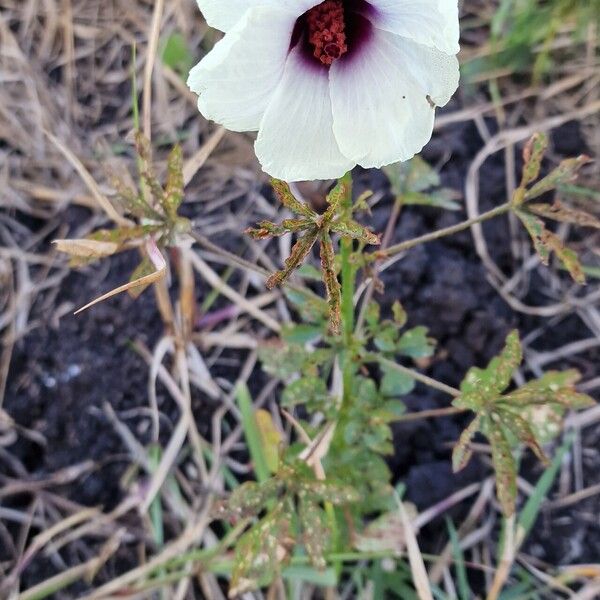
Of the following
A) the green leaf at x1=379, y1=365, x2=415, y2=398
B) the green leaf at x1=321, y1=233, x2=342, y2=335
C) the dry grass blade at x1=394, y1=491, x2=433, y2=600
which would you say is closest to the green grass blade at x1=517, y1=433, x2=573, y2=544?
the dry grass blade at x1=394, y1=491, x2=433, y2=600

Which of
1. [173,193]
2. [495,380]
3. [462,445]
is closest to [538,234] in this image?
[495,380]

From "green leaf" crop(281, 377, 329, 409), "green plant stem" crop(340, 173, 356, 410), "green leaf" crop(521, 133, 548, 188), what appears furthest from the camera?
"green leaf" crop(281, 377, 329, 409)

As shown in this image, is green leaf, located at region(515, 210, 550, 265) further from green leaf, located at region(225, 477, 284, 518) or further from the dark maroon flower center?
green leaf, located at region(225, 477, 284, 518)

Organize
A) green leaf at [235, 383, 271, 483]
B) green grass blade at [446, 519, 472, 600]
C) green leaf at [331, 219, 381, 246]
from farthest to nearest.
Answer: green leaf at [235, 383, 271, 483] → green grass blade at [446, 519, 472, 600] → green leaf at [331, 219, 381, 246]

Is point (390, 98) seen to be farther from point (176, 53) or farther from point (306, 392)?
point (176, 53)

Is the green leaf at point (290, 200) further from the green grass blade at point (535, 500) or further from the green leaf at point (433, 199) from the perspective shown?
the green grass blade at point (535, 500)

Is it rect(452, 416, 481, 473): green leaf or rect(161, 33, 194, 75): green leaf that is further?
rect(161, 33, 194, 75): green leaf

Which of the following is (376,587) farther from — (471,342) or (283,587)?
(471,342)

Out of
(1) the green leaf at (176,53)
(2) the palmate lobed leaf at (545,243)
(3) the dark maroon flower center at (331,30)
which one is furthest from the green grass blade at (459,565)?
(1) the green leaf at (176,53)
